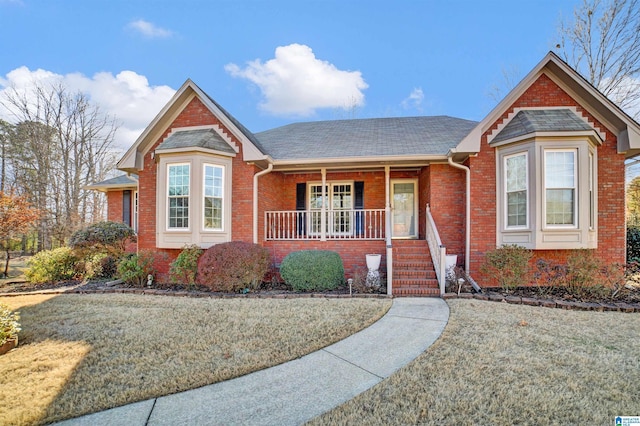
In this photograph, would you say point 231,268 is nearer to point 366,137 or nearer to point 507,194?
point 366,137

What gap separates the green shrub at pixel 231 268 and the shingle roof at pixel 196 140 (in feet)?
10.4

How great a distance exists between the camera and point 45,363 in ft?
13.2

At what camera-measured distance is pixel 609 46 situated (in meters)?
15.8

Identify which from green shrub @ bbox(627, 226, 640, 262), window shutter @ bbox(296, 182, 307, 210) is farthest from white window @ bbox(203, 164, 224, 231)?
green shrub @ bbox(627, 226, 640, 262)

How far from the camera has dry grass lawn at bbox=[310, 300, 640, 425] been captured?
9.32ft

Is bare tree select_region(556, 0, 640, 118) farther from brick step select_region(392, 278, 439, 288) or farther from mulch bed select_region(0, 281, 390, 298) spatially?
mulch bed select_region(0, 281, 390, 298)

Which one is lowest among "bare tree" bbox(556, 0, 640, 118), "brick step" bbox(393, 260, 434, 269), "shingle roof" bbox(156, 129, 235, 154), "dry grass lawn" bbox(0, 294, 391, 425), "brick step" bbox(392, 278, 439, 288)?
"dry grass lawn" bbox(0, 294, 391, 425)

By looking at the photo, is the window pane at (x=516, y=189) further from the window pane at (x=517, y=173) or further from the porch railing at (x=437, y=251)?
the porch railing at (x=437, y=251)

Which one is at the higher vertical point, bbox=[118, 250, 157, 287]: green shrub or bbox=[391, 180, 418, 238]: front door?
bbox=[391, 180, 418, 238]: front door

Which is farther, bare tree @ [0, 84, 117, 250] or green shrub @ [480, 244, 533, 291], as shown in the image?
bare tree @ [0, 84, 117, 250]

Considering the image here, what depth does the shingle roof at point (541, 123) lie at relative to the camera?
26.2 ft

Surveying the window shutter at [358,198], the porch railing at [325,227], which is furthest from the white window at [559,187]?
the window shutter at [358,198]

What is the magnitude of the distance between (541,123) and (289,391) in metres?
9.08

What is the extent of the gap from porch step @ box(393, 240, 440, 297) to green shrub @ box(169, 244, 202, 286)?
18.7 feet
